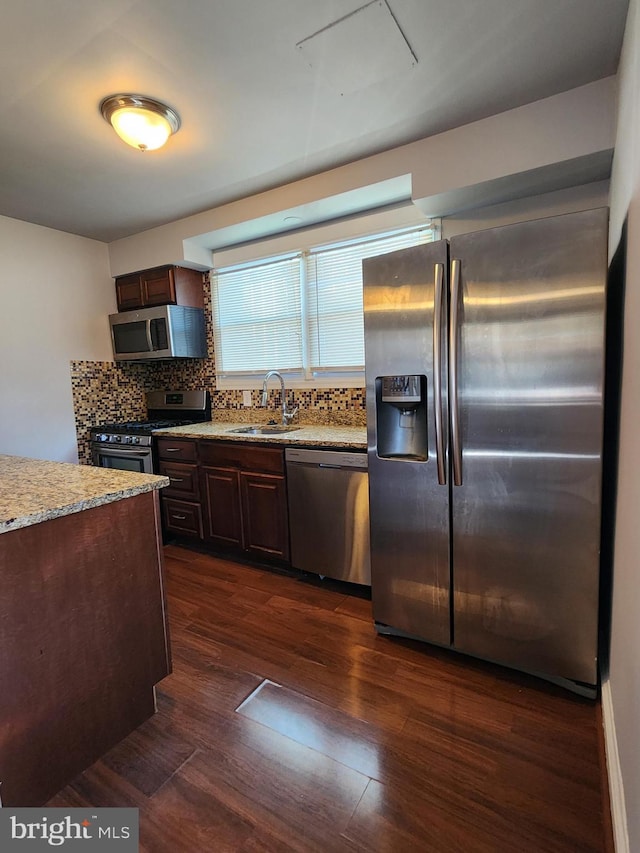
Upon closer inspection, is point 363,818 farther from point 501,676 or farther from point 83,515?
point 83,515

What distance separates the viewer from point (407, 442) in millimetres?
2002

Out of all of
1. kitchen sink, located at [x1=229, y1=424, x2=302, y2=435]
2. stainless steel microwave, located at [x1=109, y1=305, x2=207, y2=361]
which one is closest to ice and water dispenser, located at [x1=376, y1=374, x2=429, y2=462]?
kitchen sink, located at [x1=229, y1=424, x2=302, y2=435]

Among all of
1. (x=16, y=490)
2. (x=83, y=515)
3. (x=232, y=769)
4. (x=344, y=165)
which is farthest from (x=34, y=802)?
(x=344, y=165)

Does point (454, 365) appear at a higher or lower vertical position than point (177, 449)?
higher

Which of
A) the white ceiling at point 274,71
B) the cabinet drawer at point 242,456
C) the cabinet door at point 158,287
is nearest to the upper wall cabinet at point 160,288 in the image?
the cabinet door at point 158,287

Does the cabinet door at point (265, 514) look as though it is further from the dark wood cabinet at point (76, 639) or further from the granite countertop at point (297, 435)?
the dark wood cabinet at point (76, 639)

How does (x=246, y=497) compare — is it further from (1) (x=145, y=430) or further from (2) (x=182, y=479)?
(1) (x=145, y=430)

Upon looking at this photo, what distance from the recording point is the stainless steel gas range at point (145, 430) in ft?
10.5

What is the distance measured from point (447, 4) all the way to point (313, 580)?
9.20 feet

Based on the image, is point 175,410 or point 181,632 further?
point 175,410

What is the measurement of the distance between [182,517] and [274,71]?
9.13 ft

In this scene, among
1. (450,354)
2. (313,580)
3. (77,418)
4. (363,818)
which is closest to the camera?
(363,818)

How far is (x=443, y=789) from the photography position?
1.28m

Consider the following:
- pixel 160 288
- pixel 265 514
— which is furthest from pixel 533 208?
pixel 160 288
